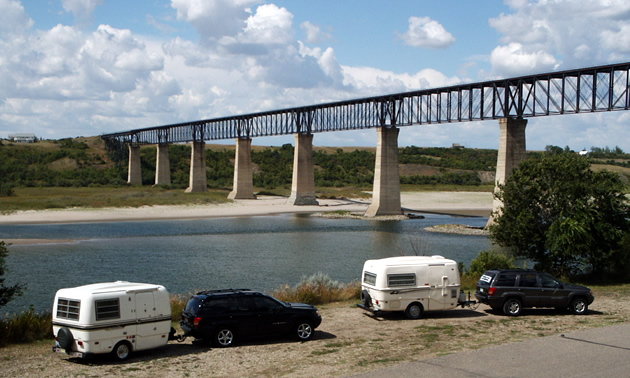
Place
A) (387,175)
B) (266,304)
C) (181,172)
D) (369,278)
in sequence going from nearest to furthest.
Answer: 1. (266,304)
2. (369,278)
3. (387,175)
4. (181,172)

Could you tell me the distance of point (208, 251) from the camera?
50750mm

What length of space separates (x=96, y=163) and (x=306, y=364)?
163 meters

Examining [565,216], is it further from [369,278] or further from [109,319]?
[109,319]

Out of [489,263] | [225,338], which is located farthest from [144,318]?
[489,263]

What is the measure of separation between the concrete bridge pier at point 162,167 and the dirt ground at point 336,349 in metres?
131

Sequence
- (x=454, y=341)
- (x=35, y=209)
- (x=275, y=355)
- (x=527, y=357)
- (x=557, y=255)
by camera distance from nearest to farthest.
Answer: (x=527, y=357) → (x=275, y=355) → (x=454, y=341) → (x=557, y=255) → (x=35, y=209)

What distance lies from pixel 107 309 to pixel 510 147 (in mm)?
56304

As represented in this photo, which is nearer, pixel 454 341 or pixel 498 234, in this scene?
pixel 454 341

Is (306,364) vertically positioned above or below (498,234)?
below

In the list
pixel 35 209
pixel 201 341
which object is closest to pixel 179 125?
pixel 35 209

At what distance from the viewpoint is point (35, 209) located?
81188mm

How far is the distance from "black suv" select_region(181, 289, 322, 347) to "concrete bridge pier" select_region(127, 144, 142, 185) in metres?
142

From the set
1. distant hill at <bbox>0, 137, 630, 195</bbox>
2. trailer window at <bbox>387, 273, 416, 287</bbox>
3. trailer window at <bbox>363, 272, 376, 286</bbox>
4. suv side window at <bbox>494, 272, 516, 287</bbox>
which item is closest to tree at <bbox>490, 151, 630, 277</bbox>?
suv side window at <bbox>494, 272, 516, 287</bbox>

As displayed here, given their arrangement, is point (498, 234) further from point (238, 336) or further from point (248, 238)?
point (248, 238)
